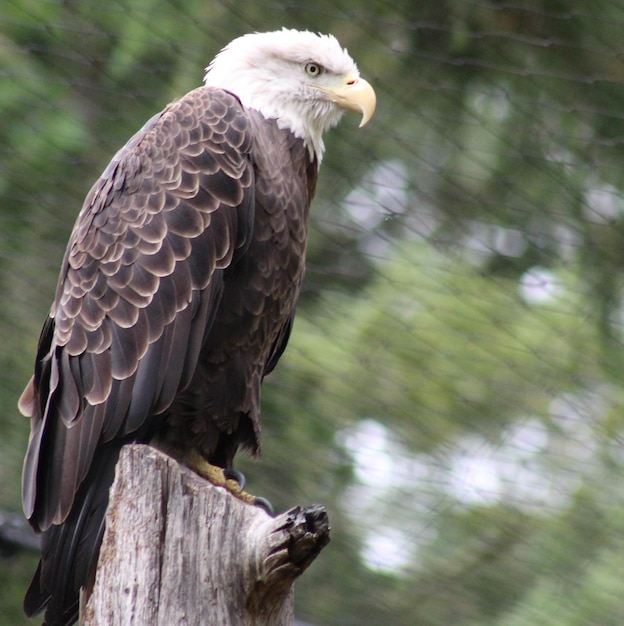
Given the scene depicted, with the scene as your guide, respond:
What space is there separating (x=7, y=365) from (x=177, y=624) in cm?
328

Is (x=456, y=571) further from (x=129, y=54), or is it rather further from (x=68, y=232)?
(x=129, y=54)

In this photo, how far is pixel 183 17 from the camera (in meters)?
4.98

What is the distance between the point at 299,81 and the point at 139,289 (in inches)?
38.2

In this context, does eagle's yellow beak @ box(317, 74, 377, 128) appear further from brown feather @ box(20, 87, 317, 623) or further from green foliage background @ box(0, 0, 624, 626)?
green foliage background @ box(0, 0, 624, 626)

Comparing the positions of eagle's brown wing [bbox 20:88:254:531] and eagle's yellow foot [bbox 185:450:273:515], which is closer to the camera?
eagle's brown wing [bbox 20:88:254:531]

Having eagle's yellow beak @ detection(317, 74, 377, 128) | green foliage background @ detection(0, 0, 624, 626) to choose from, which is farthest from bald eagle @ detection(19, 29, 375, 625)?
green foliage background @ detection(0, 0, 624, 626)

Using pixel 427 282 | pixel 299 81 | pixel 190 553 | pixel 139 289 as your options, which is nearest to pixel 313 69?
pixel 299 81

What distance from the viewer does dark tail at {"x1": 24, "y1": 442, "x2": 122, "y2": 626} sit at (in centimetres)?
321

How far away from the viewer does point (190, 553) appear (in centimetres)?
265

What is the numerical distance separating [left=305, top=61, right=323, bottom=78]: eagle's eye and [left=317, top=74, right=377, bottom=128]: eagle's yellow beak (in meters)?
0.06

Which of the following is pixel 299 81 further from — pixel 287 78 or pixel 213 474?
pixel 213 474

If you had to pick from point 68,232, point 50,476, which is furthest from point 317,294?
point 50,476

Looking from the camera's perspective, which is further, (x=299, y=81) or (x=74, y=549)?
(x=299, y=81)

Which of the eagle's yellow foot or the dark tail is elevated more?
the eagle's yellow foot
